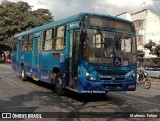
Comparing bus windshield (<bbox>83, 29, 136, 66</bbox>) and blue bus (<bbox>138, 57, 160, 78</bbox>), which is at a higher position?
bus windshield (<bbox>83, 29, 136, 66</bbox>)

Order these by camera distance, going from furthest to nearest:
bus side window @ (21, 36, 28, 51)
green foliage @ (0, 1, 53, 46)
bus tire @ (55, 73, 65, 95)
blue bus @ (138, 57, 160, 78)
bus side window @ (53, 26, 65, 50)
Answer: green foliage @ (0, 1, 53, 46) → blue bus @ (138, 57, 160, 78) → bus side window @ (21, 36, 28, 51) → bus tire @ (55, 73, 65, 95) → bus side window @ (53, 26, 65, 50)

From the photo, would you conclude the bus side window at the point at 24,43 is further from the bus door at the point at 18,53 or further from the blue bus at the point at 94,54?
the blue bus at the point at 94,54

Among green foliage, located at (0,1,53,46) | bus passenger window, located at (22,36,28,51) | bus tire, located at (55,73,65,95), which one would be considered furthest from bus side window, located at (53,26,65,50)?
green foliage, located at (0,1,53,46)

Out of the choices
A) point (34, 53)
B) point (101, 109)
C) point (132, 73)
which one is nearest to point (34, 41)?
point (34, 53)

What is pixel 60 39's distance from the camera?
13.2 meters

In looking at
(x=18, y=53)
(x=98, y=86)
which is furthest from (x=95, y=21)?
(x=18, y=53)

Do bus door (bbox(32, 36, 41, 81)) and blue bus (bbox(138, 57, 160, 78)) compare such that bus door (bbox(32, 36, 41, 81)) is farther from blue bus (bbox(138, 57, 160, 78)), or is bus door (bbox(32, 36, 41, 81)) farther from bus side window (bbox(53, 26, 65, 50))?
blue bus (bbox(138, 57, 160, 78))

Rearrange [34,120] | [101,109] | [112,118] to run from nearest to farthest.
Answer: [34,120], [112,118], [101,109]

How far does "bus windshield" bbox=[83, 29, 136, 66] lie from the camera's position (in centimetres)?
1131

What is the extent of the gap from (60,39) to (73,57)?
167 cm

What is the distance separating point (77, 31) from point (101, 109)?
294cm

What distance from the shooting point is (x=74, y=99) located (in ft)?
41.0

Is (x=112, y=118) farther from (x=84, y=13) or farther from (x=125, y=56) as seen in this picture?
(x=84, y=13)

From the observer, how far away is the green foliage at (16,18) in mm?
61125
